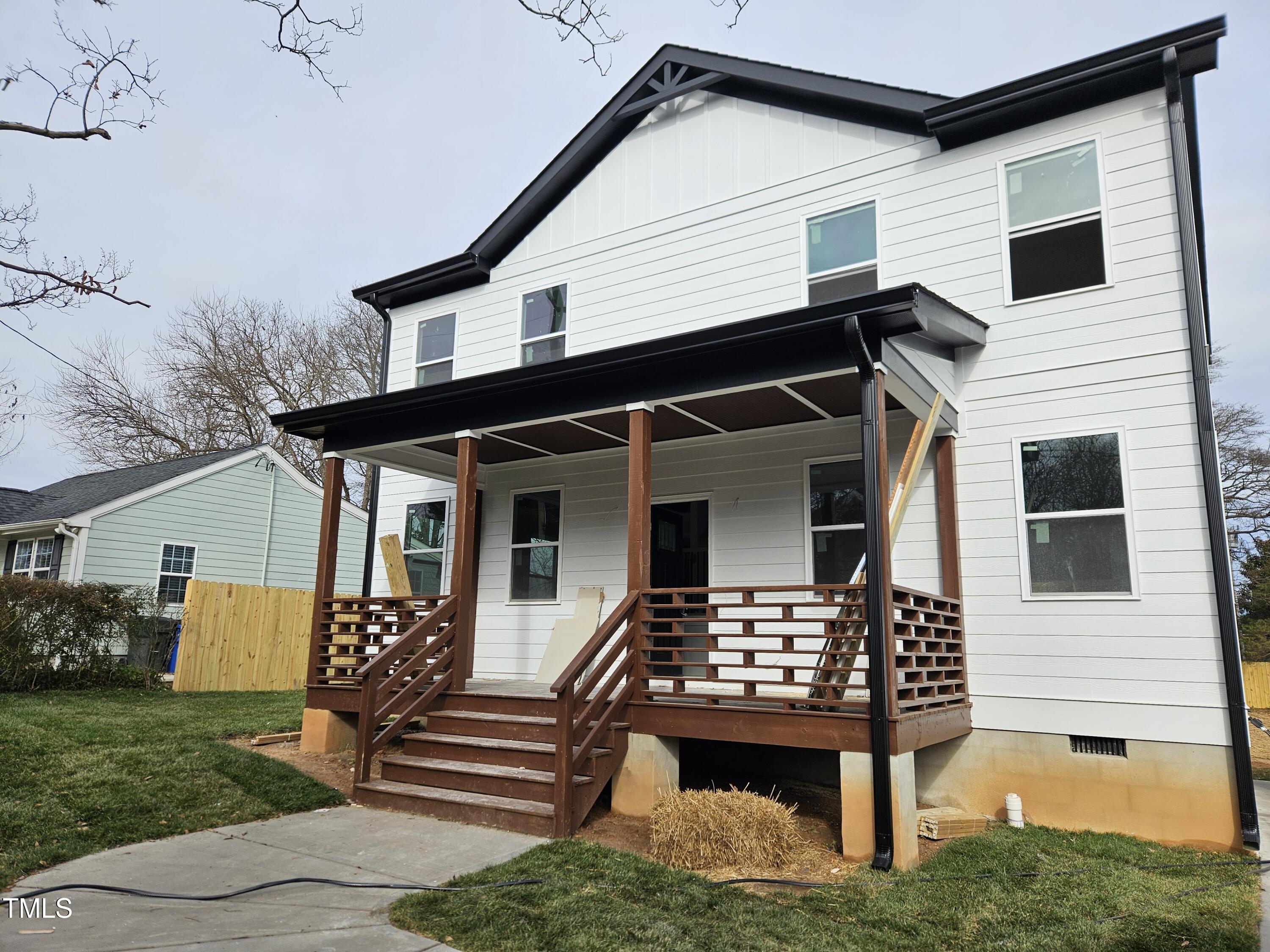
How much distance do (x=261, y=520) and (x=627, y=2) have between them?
17719 mm

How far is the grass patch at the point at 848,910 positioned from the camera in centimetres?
432

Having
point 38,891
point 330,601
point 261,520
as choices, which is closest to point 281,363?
point 261,520

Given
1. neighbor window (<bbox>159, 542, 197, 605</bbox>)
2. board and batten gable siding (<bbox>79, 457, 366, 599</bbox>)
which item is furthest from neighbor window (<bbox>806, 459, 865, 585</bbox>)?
neighbor window (<bbox>159, 542, 197, 605</bbox>)

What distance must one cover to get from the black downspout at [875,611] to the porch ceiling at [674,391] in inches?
6.7

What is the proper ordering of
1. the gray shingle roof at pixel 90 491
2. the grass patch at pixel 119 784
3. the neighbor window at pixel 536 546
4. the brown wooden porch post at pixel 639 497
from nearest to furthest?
1. the grass patch at pixel 119 784
2. the brown wooden porch post at pixel 639 497
3. the neighbor window at pixel 536 546
4. the gray shingle roof at pixel 90 491

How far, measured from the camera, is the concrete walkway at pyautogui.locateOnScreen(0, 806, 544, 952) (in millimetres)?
3986

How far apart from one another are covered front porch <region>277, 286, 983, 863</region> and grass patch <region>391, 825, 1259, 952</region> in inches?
32.9

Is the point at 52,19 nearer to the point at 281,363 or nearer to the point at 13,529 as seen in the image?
the point at 13,529

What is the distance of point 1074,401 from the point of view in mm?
7414

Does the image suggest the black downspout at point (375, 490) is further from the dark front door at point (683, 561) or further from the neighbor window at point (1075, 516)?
the neighbor window at point (1075, 516)

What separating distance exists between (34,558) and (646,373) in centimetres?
1640

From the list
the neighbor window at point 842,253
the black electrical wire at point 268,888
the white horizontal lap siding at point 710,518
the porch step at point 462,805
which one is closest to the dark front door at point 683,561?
the white horizontal lap siding at point 710,518

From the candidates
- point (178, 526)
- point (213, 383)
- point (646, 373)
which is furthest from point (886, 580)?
point (213, 383)

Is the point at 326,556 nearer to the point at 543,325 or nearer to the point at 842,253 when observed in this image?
the point at 543,325
